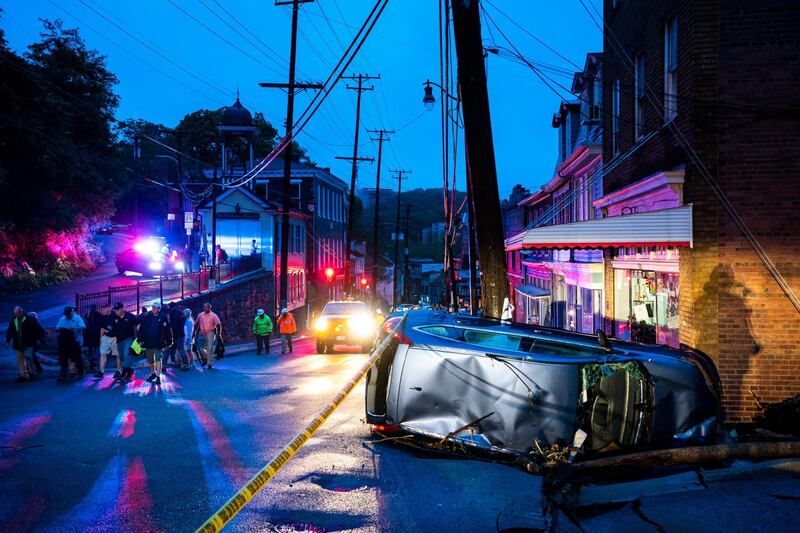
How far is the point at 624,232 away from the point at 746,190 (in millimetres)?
1863

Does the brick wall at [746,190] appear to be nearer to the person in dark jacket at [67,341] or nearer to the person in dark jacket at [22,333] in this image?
the person in dark jacket at [67,341]

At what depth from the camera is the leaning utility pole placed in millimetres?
10750

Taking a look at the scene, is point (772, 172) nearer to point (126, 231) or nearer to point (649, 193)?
point (649, 193)

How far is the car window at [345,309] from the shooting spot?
947 inches

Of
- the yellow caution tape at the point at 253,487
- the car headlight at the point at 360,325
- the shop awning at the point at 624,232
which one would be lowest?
the yellow caution tape at the point at 253,487

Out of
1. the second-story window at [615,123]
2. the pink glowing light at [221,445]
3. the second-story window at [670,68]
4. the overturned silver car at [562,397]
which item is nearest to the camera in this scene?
the overturned silver car at [562,397]

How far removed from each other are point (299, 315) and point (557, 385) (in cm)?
4068

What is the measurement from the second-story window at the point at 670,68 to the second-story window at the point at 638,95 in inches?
78.0

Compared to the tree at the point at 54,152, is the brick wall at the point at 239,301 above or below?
below

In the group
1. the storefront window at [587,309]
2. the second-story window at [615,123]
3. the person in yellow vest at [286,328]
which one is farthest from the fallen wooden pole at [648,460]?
the person in yellow vest at [286,328]

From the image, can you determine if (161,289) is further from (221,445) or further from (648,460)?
(648,460)

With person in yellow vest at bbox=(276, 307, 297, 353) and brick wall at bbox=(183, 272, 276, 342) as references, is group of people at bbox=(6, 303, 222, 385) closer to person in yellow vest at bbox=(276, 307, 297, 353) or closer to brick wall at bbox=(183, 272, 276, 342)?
person in yellow vest at bbox=(276, 307, 297, 353)

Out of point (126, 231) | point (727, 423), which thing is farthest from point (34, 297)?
point (126, 231)

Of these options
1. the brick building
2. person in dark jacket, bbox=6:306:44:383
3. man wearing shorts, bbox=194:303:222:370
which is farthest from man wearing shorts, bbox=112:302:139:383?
the brick building
